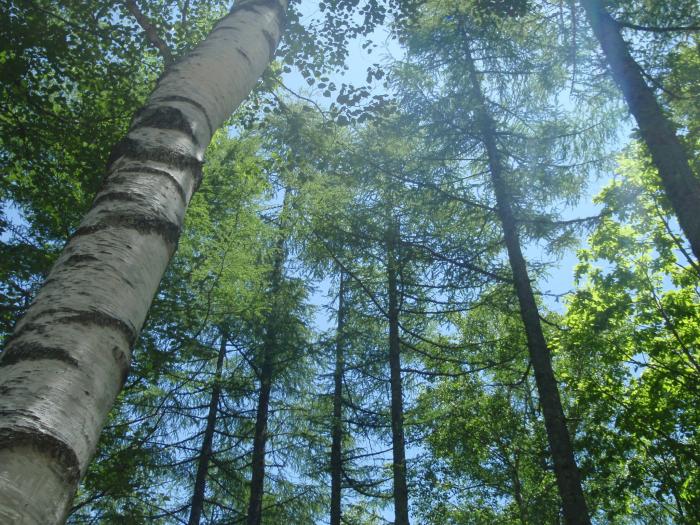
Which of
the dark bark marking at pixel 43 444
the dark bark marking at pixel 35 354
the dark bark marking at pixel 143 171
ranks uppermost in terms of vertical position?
the dark bark marking at pixel 143 171

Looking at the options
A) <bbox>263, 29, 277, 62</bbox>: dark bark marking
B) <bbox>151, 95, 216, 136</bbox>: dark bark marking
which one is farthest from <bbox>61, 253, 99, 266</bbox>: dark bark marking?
<bbox>263, 29, 277, 62</bbox>: dark bark marking

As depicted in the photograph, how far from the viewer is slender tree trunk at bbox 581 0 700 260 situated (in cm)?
418

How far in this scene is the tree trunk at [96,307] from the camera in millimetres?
893

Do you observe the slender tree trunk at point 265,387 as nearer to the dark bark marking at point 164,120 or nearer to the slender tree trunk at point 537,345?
the slender tree trunk at point 537,345

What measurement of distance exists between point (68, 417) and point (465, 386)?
1241 cm

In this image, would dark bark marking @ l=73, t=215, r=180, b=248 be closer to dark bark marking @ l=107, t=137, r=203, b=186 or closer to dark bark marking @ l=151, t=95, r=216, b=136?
dark bark marking @ l=107, t=137, r=203, b=186

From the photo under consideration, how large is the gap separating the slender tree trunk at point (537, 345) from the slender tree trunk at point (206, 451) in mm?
5373

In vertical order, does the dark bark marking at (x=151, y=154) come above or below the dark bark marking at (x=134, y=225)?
above

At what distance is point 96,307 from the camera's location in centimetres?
116

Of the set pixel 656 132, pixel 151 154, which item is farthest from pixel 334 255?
pixel 151 154

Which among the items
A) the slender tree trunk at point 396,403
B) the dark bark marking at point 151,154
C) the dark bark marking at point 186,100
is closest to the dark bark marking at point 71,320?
the dark bark marking at point 151,154

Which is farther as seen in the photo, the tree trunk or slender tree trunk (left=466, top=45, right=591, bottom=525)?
slender tree trunk (left=466, top=45, right=591, bottom=525)

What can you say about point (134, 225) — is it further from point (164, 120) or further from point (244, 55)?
point (244, 55)

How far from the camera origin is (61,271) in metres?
1.26
